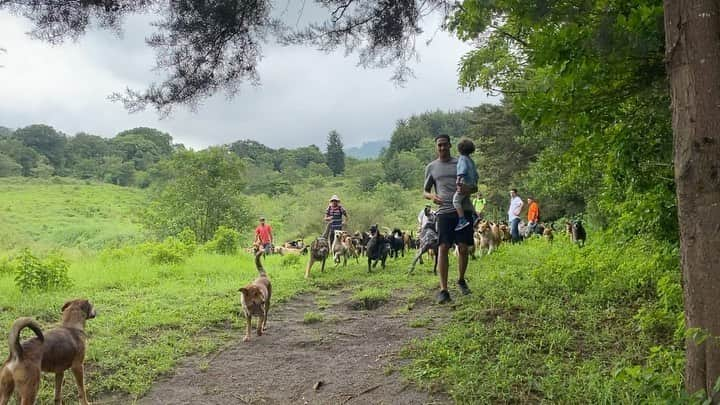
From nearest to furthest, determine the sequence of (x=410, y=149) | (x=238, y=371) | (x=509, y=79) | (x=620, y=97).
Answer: (x=620, y=97), (x=238, y=371), (x=509, y=79), (x=410, y=149)

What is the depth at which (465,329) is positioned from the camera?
14.7 feet

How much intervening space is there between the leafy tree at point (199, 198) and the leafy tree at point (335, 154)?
184ft

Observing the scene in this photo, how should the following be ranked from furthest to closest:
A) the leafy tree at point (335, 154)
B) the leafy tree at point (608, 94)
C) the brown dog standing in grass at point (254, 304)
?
1. the leafy tree at point (335, 154)
2. the brown dog standing in grass at point (254, 304)
3. the leafy tree at point (608, 94)

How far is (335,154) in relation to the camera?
284 ft

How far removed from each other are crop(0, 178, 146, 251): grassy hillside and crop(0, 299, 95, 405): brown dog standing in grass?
23611 mm

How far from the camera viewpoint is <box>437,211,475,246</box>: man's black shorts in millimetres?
5723

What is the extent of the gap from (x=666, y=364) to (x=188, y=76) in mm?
4778

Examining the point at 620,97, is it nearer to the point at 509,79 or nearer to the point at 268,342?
the point at 268,342

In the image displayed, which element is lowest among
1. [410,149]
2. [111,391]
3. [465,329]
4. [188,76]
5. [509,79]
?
[111,391]

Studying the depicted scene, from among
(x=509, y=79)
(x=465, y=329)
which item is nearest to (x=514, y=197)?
(x=509, y=79)

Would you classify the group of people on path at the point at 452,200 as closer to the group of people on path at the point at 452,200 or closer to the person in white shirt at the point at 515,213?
the group of people on path at the point at 452,200

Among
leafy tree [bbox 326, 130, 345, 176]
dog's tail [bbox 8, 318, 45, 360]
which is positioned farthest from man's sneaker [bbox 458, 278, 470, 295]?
leafy tree [bbox 326, 130, 345, 176]

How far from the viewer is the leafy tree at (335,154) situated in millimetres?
85438

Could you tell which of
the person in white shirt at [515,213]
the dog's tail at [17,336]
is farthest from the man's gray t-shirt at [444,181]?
the person in white shirt at [515,213]
